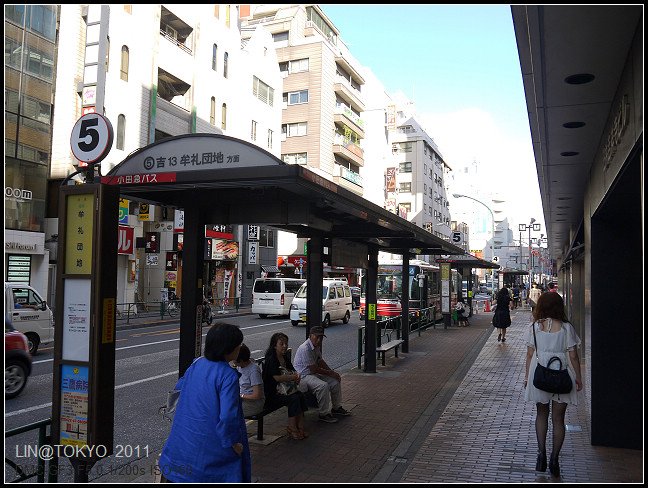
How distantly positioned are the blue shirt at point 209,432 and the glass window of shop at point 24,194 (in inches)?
889

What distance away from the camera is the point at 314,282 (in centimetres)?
903

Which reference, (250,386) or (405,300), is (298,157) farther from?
A: (250,386)

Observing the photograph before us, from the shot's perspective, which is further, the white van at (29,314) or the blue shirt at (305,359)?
the white van at (29,314)

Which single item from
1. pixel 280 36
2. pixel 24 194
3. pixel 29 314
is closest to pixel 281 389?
pixel 29 314

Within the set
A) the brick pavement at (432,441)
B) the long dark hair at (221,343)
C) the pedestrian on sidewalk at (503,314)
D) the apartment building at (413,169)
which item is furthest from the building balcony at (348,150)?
the long dark hair at (221,343)

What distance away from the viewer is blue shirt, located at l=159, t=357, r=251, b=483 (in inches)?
Answer: 141

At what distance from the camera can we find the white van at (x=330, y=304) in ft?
81.8

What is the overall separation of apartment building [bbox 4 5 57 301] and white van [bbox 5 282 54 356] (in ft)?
33.6

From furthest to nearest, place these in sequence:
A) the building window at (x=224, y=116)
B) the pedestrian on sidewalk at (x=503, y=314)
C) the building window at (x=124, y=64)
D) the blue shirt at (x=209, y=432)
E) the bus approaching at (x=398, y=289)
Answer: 1. the building window at (x=224, y=116)
2. the building window at (x=124, y=64)
3. the bus approaching at (x=398, y=289)
4. the pedestrian on sidewalk at (x=503, y=314)
5. the blue shirt at (x=209, y=432)

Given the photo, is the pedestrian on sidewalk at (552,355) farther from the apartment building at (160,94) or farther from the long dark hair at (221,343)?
the apartment building at (160,94)

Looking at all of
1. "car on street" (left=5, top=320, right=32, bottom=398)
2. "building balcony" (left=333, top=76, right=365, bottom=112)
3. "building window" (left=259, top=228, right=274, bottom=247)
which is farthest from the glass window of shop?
"building balcony" (left=333, top=76, right=365, bottom=112)

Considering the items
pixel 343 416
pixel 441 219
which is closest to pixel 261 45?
pixel 343 416

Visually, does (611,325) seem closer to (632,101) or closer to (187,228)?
(632,101)

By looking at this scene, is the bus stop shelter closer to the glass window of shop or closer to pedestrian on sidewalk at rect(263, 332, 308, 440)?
pedestrian on sidewalk at rect(263, 332, 308, 440)
